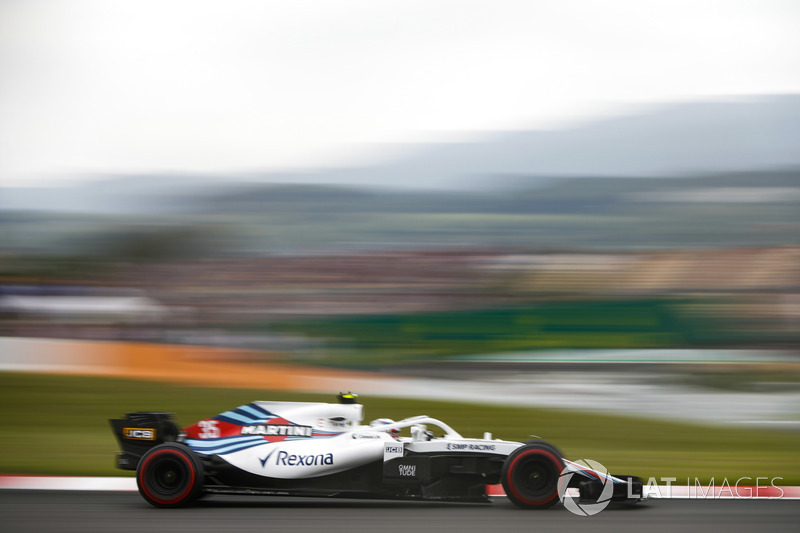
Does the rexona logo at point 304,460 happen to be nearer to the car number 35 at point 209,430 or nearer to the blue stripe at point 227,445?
the blue stripe at point 227,445

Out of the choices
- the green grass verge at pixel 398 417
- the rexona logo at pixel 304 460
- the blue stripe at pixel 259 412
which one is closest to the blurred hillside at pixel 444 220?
the green grass verge at pixel 398 417

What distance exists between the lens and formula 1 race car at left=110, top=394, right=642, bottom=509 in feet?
18.6

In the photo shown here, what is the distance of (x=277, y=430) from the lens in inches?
237

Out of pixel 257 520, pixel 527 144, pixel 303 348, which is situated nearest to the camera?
pixel 257 520

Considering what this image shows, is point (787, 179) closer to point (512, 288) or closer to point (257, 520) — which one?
point (512, 288)

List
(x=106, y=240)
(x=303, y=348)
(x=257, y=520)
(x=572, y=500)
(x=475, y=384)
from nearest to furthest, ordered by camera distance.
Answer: (x=257, y=520), (x=572, y=500), (x=475, y=384), (x=303, y=348), (x=106, y=240)

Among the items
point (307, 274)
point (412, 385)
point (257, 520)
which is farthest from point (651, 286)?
point (257, 520)

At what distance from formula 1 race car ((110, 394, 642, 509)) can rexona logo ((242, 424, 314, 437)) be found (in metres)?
0.03

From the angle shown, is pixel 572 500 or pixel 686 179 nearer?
pixel 572 500

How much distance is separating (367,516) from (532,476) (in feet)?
4.11

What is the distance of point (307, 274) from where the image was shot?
17734 mm

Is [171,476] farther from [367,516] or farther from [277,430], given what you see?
[367,516]

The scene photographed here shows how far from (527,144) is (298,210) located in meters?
6.58

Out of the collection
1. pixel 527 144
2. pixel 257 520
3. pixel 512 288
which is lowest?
pixel 257 520
